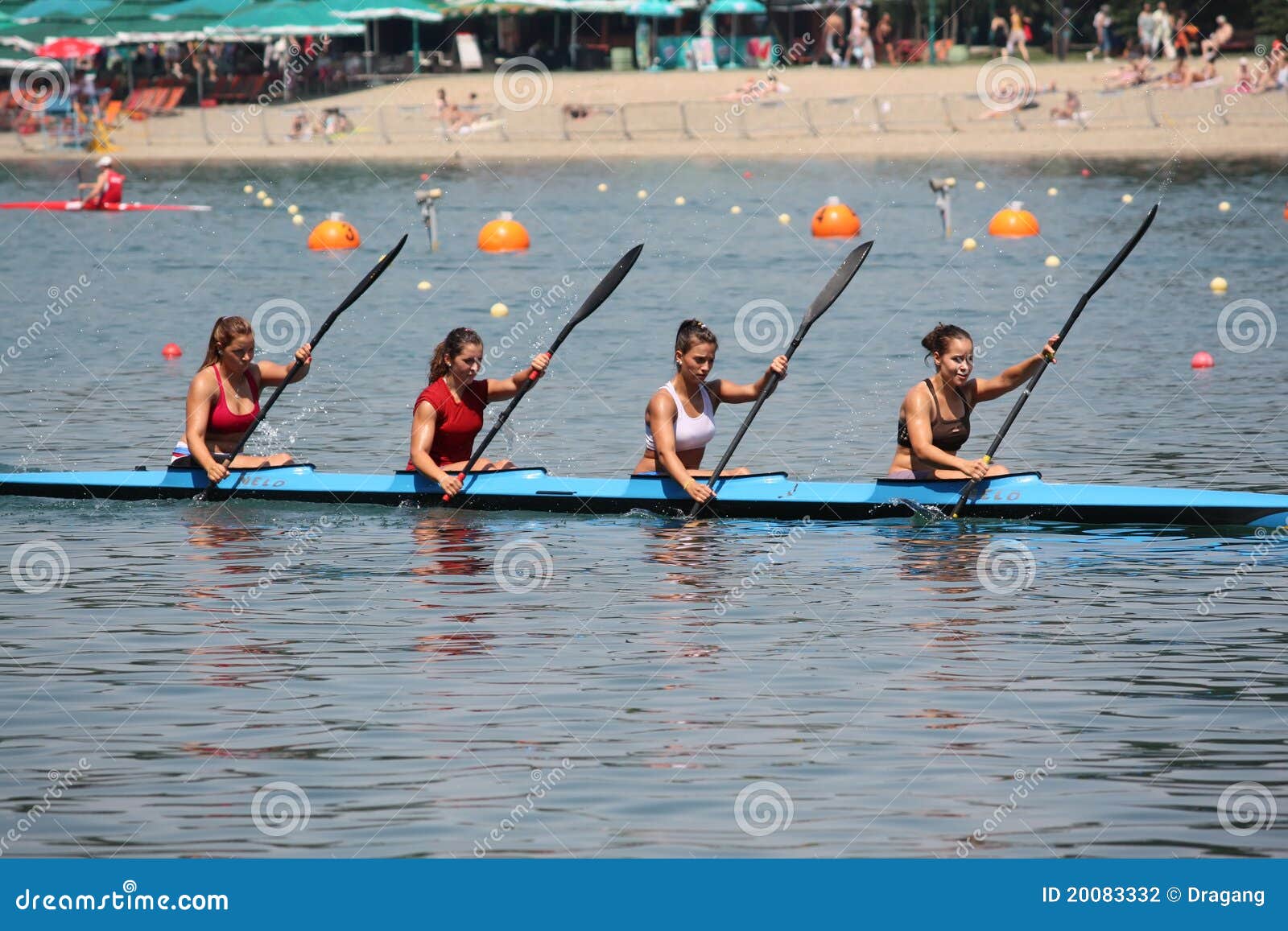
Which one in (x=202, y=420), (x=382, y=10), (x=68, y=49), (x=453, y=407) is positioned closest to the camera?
(x=453, y=407)

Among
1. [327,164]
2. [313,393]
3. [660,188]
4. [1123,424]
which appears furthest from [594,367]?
[327,164]

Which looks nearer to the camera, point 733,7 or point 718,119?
point 718,119

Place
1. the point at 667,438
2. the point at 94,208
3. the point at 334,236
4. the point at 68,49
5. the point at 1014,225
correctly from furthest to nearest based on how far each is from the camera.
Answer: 1. the point at 68,49
2. the point at 94,208
3. the point at 334,236
4. the point at 1014,225
5. the point at 667,438

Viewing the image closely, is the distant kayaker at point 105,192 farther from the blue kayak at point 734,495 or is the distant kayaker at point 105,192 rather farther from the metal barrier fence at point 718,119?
the blue kayak at point 734,495

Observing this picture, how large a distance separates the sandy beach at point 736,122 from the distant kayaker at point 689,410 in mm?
32969

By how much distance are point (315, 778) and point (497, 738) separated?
83 cm

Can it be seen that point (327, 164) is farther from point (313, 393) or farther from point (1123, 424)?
point (1123, 424)

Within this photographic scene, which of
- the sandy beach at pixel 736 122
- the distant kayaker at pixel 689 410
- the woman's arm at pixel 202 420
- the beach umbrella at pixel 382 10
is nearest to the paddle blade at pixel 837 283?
the distant kayaker at pixel 689 410

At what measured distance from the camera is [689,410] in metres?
12.3

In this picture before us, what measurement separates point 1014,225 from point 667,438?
1849 centimetres

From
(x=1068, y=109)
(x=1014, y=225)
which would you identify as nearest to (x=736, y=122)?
(x=1068, y=109)

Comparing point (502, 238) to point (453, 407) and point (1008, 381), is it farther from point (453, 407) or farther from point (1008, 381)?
point (1008, 381)

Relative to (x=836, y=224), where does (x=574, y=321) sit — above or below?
above

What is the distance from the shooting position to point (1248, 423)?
15.4m
